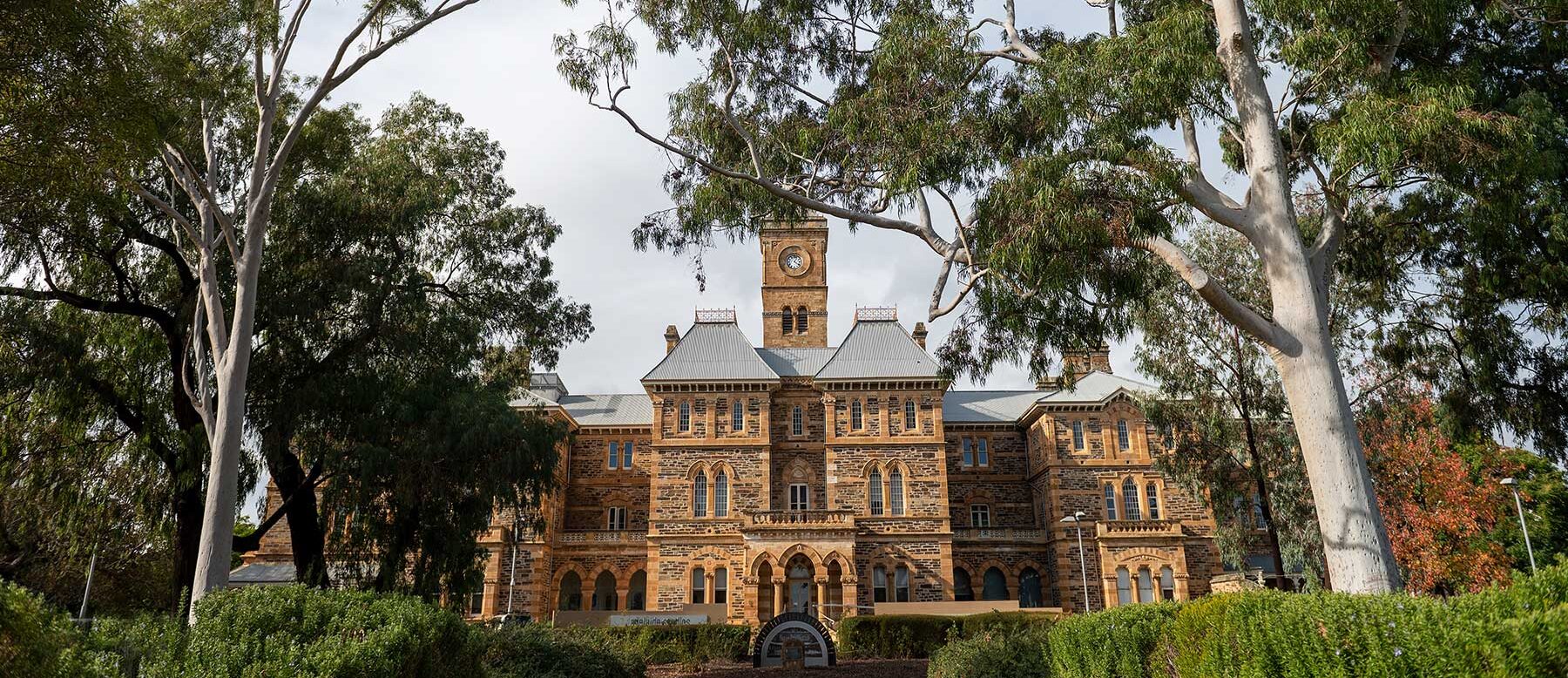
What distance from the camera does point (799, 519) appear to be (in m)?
34.6

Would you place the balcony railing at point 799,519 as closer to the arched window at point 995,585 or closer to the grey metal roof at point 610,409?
the arched window at point 995,585

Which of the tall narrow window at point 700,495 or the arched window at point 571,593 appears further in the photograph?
the arched window at point 571,593

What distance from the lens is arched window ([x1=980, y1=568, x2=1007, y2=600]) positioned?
3928 cm

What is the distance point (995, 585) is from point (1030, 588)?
146 cm

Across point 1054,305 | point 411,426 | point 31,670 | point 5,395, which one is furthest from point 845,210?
point 5,395

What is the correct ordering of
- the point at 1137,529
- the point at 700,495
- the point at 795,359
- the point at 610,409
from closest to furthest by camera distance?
the point at 700,495
the point at 1137,529
the point at 795,359
the point at 610,409

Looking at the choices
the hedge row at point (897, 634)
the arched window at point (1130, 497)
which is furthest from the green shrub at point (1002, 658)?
the arched window at point (1130, 497)

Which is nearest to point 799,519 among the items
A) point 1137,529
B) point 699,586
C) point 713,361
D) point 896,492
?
point 896,492

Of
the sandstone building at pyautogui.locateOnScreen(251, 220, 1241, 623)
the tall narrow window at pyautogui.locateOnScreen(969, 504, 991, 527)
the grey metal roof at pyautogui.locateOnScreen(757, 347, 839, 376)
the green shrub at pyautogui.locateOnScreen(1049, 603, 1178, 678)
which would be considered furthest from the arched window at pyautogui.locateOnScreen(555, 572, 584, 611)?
the green shrub at pyautogui.locateOnScreen(1049, 603, 1178, 678)

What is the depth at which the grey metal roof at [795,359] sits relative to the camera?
39594mm

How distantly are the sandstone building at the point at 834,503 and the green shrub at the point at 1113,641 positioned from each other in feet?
68.9

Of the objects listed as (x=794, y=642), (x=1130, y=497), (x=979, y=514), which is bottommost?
(x=794, y=642)

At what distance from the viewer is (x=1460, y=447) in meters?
28.2

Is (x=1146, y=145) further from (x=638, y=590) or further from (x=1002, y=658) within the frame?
(x=638, y=590)
